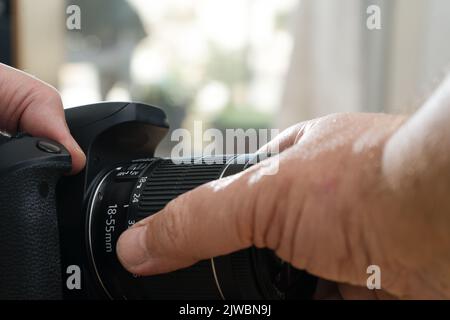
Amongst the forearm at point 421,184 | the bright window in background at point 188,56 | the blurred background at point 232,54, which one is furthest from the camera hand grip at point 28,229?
the bright window in background at point 188,56

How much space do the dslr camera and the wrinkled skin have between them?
0.03 meters

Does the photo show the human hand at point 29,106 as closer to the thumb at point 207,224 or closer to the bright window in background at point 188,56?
the thumb at point 207,224

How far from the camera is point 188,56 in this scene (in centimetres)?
176

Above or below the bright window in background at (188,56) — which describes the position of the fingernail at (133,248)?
below

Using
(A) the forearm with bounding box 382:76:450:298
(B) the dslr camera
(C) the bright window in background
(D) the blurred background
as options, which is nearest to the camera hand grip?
(B) the dslr camera

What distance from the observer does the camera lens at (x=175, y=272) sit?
494 mm

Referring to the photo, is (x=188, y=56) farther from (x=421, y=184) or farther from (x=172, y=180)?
(x=421, y=184)

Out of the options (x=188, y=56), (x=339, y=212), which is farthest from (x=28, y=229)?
(x=188, y=56)

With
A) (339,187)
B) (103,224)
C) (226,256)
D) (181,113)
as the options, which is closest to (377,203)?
(339,187)

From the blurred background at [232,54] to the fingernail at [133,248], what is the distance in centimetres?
92

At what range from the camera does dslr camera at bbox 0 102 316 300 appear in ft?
1.63

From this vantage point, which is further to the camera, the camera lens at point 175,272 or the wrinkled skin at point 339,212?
the camera lens at point 175,272

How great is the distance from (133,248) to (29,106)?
188 millimetres
